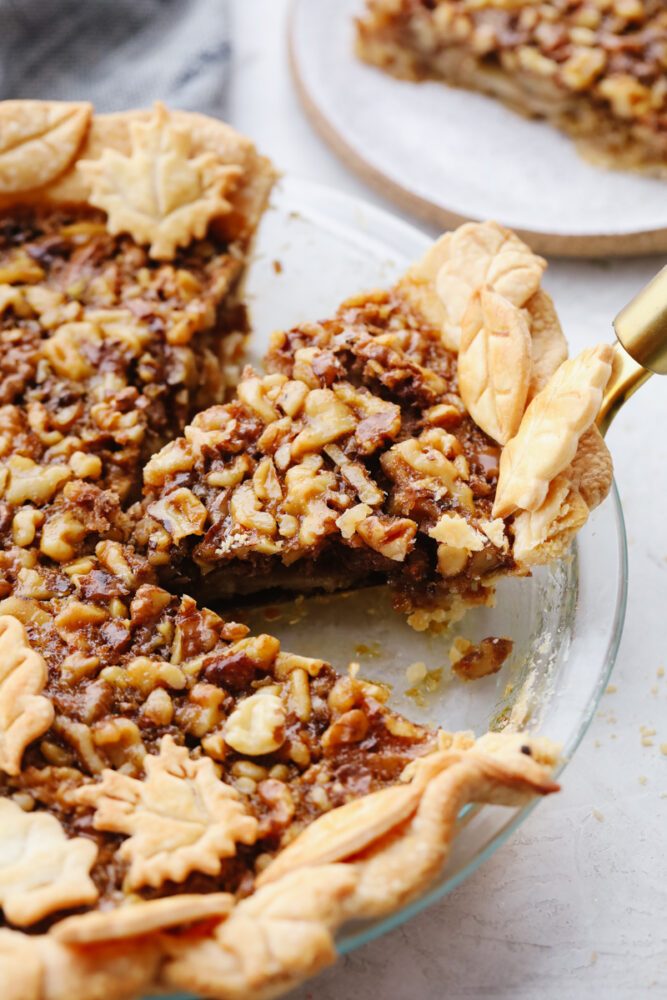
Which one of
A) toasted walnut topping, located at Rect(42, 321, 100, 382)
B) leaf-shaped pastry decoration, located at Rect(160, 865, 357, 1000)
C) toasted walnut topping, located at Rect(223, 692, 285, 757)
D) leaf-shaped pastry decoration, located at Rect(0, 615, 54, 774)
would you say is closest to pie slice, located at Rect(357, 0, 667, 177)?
toasted walnut topping, located at Rect(42, 321, 100, 382)

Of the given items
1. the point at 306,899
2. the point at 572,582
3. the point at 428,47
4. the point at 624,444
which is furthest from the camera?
the point at 428,47

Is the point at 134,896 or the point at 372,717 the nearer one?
the point at 134,896

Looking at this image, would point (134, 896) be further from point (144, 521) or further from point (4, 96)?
point (4, 96)

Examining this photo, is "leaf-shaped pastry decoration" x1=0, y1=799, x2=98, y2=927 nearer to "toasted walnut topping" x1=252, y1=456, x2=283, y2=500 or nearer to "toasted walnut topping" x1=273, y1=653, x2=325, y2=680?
"toasted walnut topping" x1=273, y1=653, x2=325, y2=680

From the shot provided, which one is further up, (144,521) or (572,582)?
(572,582)

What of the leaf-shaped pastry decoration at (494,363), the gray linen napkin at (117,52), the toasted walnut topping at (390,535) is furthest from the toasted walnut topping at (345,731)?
the gray linen napkin at (117,52)

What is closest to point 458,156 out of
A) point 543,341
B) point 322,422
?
point 543,341

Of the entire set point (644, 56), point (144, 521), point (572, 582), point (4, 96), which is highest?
point (644, 56)

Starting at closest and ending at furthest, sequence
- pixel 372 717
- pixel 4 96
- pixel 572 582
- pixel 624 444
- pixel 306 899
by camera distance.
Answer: pixel 306 899 → pixel 372 717 → pixel 572 582 → pixel 624 444 → pixel 4 96

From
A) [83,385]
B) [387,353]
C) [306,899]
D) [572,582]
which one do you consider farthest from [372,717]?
[83,385]
